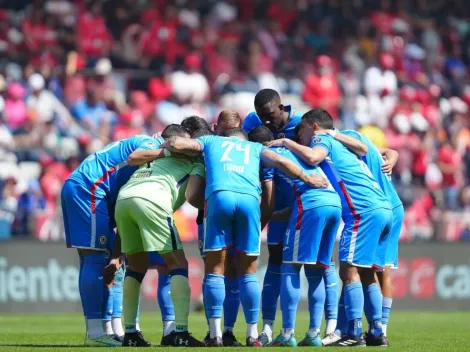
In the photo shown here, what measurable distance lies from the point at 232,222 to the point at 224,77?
14352 millimetres

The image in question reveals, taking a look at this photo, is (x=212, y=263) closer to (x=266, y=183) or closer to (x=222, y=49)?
(x=266, y=183)

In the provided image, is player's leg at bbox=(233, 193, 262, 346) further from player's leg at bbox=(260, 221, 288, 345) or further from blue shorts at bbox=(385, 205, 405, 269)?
blue shorts at bbox=(385, 205, 405, 269)

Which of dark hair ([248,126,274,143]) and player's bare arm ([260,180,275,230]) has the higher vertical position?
dark hair ([248,126,274,143])

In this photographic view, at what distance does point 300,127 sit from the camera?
11562 millimetres

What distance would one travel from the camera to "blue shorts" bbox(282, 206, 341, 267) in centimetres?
1081

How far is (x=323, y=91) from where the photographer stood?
2509 centimetres

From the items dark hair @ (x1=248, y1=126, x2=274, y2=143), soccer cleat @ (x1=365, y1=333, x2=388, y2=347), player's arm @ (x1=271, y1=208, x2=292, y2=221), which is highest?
dark hair @ (x1=248, y1=126, x2=274, y2=143)

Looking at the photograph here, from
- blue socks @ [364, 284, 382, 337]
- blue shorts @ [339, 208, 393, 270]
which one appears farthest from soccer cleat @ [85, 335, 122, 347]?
blue socks @ [364, 284, 382, 337]

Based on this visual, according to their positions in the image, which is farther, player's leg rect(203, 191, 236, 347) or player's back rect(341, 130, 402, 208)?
player's back rect(341, 130, 402, 208)

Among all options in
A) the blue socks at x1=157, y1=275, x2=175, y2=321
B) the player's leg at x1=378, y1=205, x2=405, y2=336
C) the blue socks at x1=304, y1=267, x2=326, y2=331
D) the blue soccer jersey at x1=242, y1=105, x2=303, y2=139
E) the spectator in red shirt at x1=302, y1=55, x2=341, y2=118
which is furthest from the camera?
the spectator in red shirt at x1=302, y1=55, x2=341, y2=118

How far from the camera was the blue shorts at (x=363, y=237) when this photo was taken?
11125 mm

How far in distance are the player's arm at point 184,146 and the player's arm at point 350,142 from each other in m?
1.46

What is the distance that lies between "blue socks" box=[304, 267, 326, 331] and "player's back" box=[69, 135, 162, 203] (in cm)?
204

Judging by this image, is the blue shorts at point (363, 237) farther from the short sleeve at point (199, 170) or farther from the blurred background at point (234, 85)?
the blurred background at point (234, 85)
